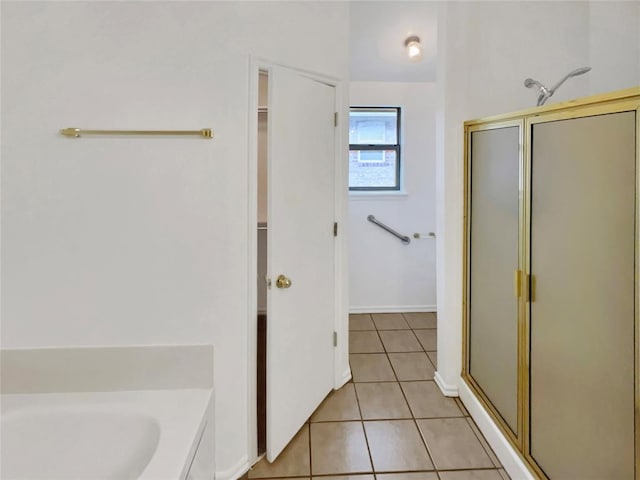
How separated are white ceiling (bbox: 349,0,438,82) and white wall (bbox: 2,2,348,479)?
1.72 metres

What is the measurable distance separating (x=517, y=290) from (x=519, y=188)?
0.45 m

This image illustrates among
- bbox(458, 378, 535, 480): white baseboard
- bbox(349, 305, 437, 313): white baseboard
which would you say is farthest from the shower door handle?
bbox(349, 305, 437, 313): white baseboard

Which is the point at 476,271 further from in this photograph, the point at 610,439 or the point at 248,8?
the point at 248,8

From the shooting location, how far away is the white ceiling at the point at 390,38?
9.97 feet

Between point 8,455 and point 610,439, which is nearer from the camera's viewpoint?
point 610,439

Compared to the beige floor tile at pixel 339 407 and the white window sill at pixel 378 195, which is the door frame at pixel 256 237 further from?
the white window sill at pixel 378 195

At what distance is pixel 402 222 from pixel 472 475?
2507mm

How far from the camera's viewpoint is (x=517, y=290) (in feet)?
5.83

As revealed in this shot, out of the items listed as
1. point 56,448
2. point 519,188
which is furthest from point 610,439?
point 56,448

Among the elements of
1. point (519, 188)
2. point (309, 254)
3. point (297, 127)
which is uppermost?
point (297, 127)

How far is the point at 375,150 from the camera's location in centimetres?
403

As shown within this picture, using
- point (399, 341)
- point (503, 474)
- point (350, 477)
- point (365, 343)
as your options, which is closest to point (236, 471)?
point (350, 477)

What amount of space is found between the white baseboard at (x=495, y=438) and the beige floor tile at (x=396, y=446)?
13.2 inches

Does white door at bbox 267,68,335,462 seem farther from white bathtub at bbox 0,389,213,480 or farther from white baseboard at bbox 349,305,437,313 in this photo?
white baseboard at bbox 349,305,437,313
